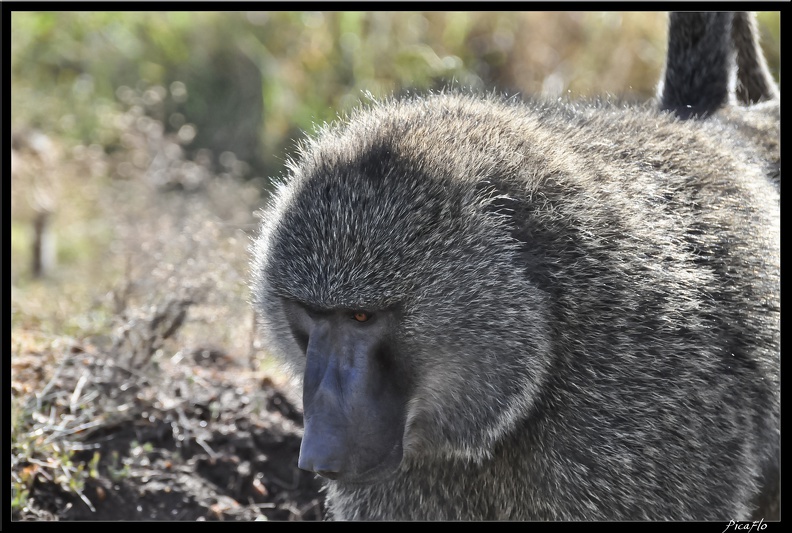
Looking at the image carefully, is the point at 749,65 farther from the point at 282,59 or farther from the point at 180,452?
the point at 282,59

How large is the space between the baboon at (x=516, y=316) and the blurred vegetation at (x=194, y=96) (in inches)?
71.4

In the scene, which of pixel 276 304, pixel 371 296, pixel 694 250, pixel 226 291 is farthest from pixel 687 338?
pixel 226 291

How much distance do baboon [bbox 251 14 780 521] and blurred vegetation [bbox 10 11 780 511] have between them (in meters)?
1.81

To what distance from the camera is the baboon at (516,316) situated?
2748 millimetres

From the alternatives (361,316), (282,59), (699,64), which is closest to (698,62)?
(699,64)

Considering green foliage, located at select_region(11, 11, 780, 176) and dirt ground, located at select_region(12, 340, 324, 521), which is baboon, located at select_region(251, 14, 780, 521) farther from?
green foliage, located at select_region(11, 11, 780, 176)

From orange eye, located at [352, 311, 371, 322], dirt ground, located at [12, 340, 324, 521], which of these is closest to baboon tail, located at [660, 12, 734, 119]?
orange eye, located at [352, 311, 371, 322]

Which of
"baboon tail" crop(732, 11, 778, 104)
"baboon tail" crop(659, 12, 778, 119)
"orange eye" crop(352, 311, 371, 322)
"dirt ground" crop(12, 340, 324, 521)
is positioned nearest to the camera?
"orange eye" crop(352, 311, 371, 322)

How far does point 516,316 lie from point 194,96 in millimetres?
5697

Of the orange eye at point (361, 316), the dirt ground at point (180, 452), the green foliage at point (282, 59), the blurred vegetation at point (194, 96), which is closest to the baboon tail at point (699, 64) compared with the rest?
the blurred vegetation at point (194, 96)

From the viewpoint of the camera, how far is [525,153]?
2969mm

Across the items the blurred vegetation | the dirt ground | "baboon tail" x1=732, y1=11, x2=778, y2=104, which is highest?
"baboon tail" x1=732, y1=11, x2=778, y2=104

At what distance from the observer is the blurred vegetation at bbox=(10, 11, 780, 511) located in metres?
5.59
